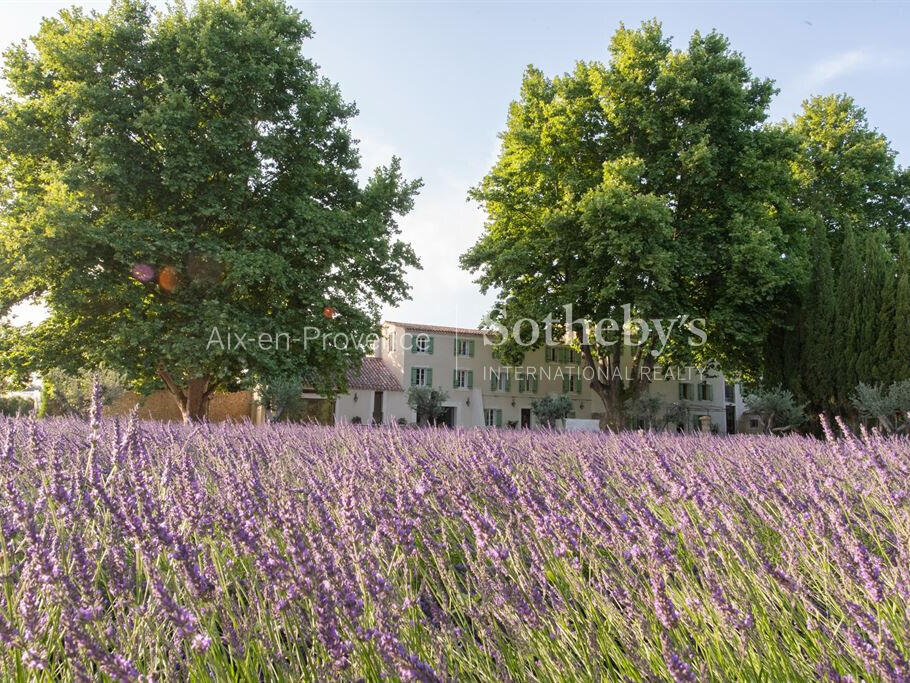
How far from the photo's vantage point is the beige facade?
36062 millimetres

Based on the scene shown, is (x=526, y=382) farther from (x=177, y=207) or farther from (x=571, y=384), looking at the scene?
(x=177, y=207)

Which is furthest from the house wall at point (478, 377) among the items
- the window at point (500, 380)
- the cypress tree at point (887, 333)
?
the cypress tree at point (887, 333)

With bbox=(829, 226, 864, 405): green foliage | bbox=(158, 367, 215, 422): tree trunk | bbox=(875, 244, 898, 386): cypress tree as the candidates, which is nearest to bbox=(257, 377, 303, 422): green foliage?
bbox=(158, 367, 215, 422): tree trunk

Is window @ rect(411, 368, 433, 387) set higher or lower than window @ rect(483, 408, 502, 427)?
higher

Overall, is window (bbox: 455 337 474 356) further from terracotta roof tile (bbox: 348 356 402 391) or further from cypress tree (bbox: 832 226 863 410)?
cypress tree (bbox: 832 226 863 410)

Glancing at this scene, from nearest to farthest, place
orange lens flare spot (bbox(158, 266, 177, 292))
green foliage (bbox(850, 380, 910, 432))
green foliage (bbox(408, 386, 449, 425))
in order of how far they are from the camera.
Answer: orange lens flare spot (bbox(158, 266, 177, 292)) < green foliage (bbox(850, 380, 910, 432)) < green foliage (bbox(408, 386, 449, 425))

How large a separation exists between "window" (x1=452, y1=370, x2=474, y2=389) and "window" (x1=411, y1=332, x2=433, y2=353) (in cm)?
209

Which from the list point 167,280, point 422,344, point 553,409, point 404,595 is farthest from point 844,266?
point 404,595

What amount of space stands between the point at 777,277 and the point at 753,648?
64.0ft

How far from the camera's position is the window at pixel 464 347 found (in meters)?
37.6

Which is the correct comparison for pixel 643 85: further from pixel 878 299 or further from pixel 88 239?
pixel 88 239

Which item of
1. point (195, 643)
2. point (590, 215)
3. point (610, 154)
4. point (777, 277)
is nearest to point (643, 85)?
point (610, 154)

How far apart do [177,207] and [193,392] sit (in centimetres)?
459

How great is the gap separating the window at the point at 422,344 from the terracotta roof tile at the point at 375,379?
2.03 meters
